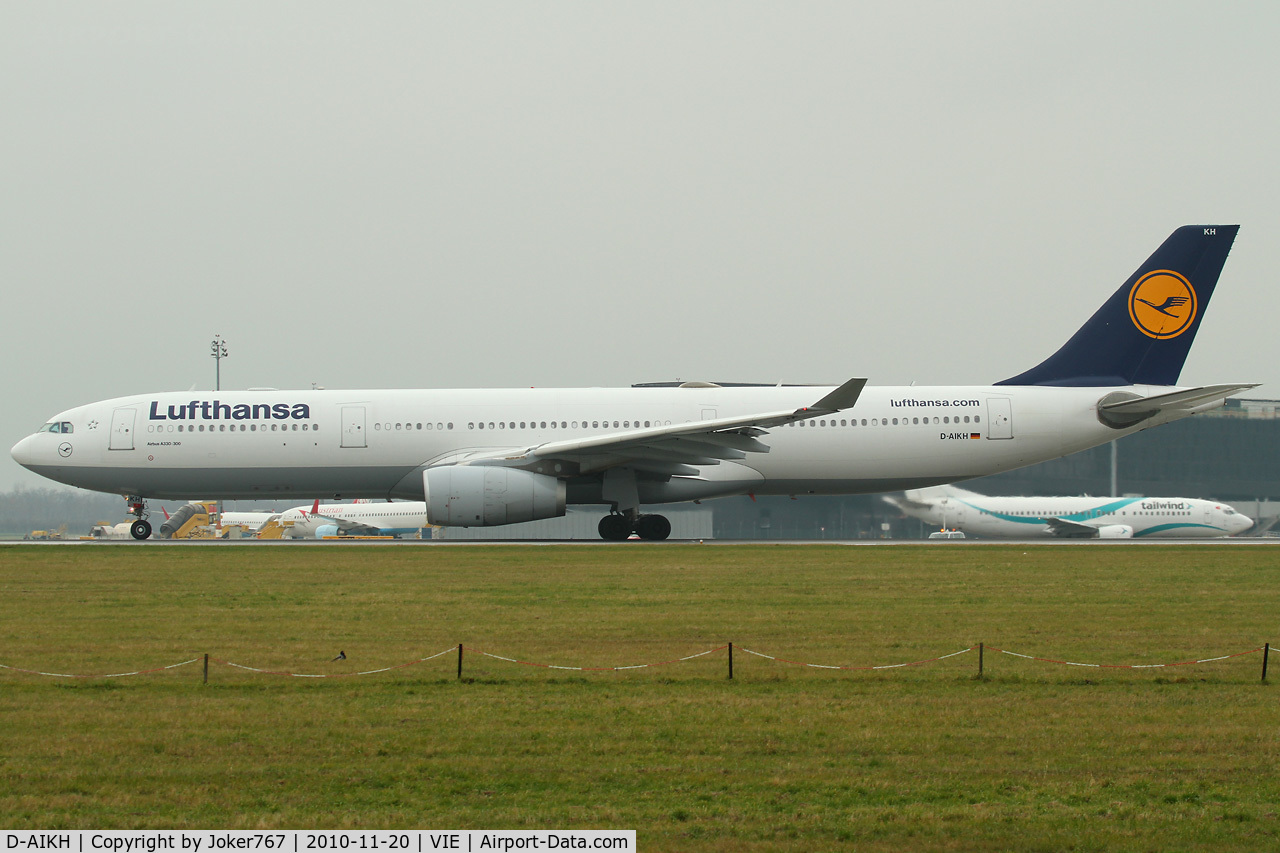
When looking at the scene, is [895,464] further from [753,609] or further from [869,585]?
[753,609]

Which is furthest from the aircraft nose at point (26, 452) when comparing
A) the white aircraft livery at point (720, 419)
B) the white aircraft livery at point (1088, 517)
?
the white aircraft livery at point (1088, 517)

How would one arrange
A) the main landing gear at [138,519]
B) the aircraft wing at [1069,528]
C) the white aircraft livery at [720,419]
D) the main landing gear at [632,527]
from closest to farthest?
the main landing gear at [632,527]
the white aircraft livery at [720,419]
the main landing gear at [138,519]
the aircraft wing at [1069,528]

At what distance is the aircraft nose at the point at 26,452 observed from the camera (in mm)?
28797

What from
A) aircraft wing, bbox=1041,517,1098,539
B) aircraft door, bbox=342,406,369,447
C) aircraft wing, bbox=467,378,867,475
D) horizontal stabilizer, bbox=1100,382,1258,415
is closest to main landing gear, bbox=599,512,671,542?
aircraft wing, bbox=467,378,867,475

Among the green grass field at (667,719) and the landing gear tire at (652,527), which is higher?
the landing gear tire at (652,527)

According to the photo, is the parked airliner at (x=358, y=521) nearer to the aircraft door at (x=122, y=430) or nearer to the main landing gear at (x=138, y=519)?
the main landing gear at (x=138, y=519)

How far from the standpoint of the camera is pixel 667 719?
809 cm

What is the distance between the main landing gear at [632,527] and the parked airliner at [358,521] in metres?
27.0

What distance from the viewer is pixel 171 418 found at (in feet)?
92.2

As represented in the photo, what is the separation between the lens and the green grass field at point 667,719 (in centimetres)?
604

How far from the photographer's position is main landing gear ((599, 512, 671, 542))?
2748 centimetres

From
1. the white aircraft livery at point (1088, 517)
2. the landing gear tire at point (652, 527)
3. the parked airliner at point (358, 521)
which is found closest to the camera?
the landing gear tire at point (652, 527)

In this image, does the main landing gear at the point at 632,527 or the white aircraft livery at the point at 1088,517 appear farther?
the white aircraft livery at the point at 1088,517

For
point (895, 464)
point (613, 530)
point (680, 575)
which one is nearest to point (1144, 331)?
point (895, 464)
